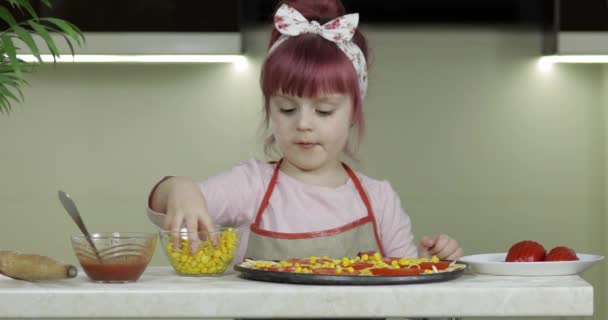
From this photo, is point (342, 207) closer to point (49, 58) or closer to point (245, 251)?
point (245, 251)

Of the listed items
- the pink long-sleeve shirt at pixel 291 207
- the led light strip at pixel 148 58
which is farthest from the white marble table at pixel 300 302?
the led light strip at pixel 148 58

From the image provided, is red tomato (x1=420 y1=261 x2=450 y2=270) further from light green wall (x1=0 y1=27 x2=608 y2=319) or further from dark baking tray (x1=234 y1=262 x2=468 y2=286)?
light green wall (x1=0 y1=27 x2=608 y2=319)

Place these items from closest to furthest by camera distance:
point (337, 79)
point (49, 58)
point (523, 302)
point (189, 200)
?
point (523, 302) → point (189, 200) → point (337, 79) → point (49, 58)

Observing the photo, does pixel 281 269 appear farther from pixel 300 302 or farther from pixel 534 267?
pixel 534 267

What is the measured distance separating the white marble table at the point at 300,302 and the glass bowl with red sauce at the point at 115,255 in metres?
0.09

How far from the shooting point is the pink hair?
1.82m

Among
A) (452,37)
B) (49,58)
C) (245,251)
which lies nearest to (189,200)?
(245,251)

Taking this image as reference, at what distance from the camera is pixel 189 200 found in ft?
4.86

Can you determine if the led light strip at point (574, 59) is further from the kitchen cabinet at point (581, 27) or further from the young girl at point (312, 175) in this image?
the young girl at point (312, 175)

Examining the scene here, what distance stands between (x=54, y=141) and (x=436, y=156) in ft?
4.36

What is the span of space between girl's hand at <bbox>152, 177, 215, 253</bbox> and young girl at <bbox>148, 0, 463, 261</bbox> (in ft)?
1.10

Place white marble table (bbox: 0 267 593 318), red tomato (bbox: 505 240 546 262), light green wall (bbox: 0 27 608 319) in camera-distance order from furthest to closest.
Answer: light green wall (bbox: 0 27 608 319) < red tomato (bbox: 505 240 546 262) < white marble table (bbox: 0 267 593 318)

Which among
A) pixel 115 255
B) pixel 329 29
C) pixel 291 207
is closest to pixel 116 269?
pixel 115 255

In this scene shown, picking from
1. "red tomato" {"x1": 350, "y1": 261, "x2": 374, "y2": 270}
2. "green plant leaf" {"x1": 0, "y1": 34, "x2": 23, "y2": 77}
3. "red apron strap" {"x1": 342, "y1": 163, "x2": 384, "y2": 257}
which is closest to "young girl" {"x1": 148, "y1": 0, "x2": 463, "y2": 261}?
"red apron strap" {"x1": 342, "y1": 163, "x2": 384, "y2": 257}
